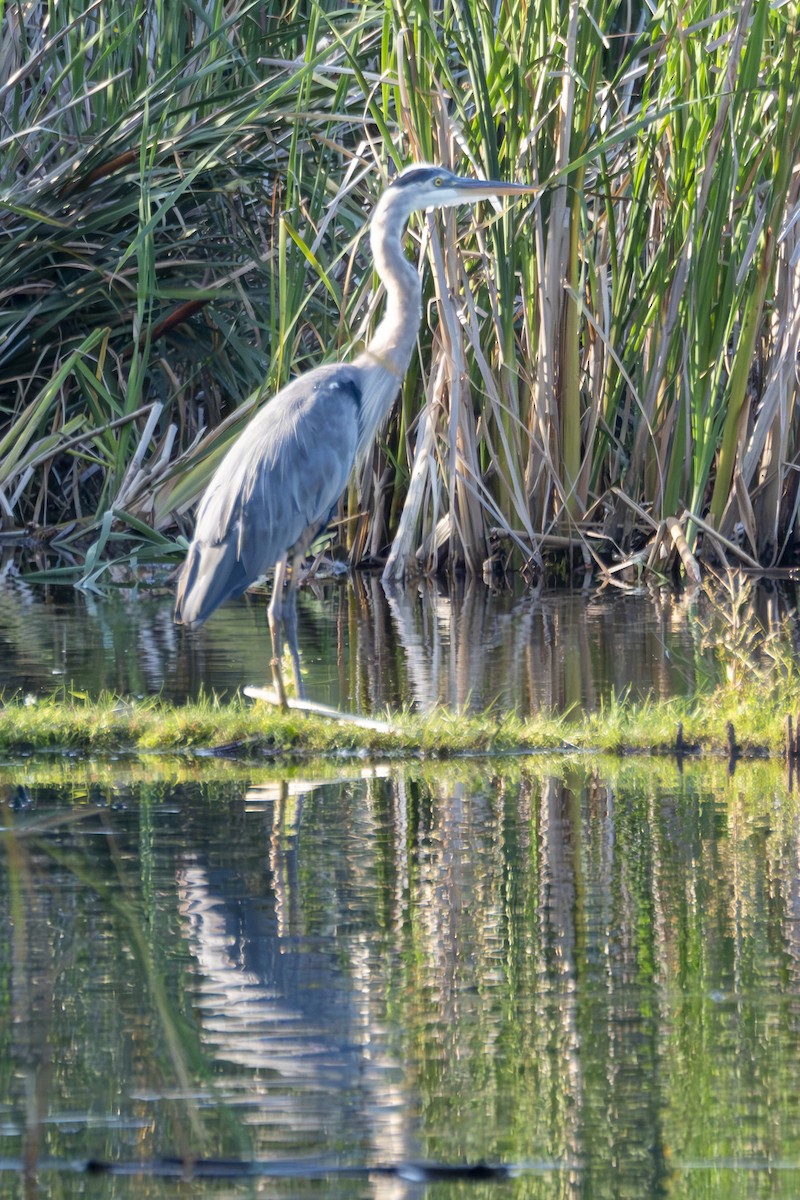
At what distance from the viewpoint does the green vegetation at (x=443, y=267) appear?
9.38 m

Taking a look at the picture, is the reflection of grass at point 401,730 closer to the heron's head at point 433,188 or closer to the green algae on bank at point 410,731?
the green algae on bank at point 410,731

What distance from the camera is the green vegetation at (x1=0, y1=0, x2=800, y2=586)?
938 centimetres

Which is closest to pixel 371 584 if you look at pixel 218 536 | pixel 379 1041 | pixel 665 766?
pixel 218 536

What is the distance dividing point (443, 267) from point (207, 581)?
10.5ft

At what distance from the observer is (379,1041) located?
3.33 m

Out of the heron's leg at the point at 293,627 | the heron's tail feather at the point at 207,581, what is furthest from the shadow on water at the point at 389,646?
the heron's tail feather at the point at 207,581

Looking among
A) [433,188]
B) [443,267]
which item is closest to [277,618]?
[433,188]

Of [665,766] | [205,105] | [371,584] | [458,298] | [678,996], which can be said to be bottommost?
[371,584]

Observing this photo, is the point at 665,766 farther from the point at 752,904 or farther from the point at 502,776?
the point at 752,904

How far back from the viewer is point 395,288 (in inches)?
311

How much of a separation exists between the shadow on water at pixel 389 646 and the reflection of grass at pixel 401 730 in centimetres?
87

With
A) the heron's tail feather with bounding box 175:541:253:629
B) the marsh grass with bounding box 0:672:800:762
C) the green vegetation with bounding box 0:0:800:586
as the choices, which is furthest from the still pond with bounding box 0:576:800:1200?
the green vegetation with bounding box 0:0:800:586

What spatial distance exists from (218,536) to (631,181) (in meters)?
4.19

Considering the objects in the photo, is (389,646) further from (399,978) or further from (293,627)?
(399,978)
